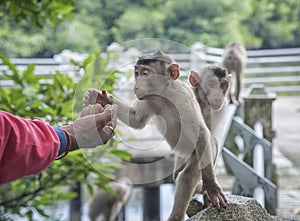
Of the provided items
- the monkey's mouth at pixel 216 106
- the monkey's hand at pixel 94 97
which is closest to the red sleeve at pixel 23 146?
the monkey's hand at pixel 94 97

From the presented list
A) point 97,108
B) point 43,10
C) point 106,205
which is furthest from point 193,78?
point 106,205

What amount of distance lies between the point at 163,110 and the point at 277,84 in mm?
10691

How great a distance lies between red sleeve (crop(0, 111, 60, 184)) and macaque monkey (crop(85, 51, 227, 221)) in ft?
0.95

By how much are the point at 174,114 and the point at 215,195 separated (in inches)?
9.2

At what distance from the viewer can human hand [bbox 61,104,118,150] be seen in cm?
116

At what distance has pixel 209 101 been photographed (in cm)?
151

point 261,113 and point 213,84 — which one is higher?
point 213,84

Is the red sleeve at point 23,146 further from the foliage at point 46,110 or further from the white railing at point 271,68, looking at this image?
the white railing at point 271,68

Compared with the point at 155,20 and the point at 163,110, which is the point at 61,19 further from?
the point at 155,20

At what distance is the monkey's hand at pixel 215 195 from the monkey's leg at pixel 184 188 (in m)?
0.05

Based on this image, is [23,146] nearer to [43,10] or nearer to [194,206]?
[194,206]

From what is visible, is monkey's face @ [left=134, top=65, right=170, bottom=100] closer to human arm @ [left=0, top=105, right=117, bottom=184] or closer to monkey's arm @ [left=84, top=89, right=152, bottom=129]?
monkey's arm @ [left=84, top=89, right=152, bottom=129]

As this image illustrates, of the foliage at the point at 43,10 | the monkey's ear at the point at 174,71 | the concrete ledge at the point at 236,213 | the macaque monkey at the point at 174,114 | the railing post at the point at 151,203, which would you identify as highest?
the foliage at the point at 43,10

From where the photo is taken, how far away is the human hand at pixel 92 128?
1.16m
